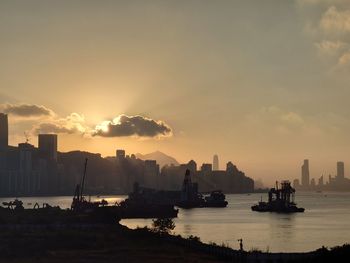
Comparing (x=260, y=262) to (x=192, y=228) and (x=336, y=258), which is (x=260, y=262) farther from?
(x=192, y=228)

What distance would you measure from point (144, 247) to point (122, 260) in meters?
16.3

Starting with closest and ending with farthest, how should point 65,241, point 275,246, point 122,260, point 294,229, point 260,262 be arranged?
point 260,262 < point 122,260 < point 65,241 < point 275,246 < point 294,229

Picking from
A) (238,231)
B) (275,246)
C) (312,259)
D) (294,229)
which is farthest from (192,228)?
(312,259)

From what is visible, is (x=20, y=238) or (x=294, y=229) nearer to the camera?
(x=20, y=238)

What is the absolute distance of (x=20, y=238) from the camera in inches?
4107

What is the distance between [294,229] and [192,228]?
29.1 metres

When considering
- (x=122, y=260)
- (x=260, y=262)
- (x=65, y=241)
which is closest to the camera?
(x=260, y=262)

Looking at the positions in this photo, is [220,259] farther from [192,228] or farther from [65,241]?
[192,228]

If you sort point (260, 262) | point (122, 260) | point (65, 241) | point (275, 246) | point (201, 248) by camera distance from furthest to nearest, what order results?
point (275, 246) < point (65, 241) < point (201, 248) < point (122, 260) < point (260, 262)

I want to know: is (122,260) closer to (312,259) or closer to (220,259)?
(220,259)

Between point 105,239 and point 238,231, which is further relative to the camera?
point 238,231

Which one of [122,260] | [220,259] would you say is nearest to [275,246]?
[220,259]

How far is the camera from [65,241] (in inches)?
3959

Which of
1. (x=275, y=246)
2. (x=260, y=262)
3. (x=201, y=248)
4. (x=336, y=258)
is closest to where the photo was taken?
(x=336, y=258)
